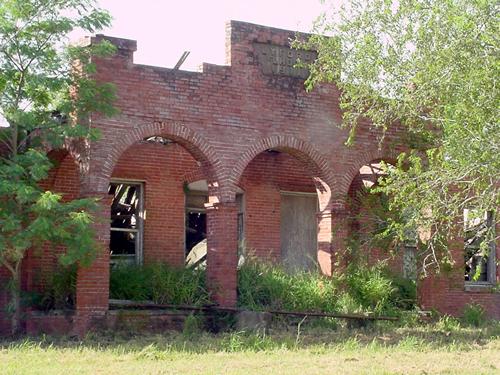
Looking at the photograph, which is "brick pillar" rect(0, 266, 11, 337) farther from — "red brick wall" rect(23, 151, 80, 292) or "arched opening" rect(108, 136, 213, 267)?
"arched opening" rect(108, 136, 213, 267)

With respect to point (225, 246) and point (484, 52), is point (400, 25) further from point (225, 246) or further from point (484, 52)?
point (225, 246)

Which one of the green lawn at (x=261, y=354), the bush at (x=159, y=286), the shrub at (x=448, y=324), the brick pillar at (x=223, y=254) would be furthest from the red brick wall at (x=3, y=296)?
the shrub at (x=448, y=324)

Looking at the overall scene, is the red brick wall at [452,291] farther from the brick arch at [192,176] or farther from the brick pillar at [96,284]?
the brick pillar at [96,284]

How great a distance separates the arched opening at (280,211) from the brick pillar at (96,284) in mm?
4369

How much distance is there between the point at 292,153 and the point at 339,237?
6.39 feet

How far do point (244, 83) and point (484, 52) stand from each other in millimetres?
5316

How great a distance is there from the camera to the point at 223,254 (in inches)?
719

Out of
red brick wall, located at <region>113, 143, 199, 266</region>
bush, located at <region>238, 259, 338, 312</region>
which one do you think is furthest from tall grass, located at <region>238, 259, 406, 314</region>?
red brick wall, located at <region>113, 143, 199, 266</region>

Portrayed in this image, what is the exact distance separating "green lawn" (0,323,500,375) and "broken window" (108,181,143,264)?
3975mm

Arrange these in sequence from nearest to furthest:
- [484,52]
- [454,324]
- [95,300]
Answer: [484,52] → [95,300] → [454,324]

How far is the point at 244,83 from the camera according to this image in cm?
1883

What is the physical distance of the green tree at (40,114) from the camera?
15.2 metres

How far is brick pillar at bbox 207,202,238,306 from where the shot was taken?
18188mm

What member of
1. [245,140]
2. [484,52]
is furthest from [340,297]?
[484,52]
